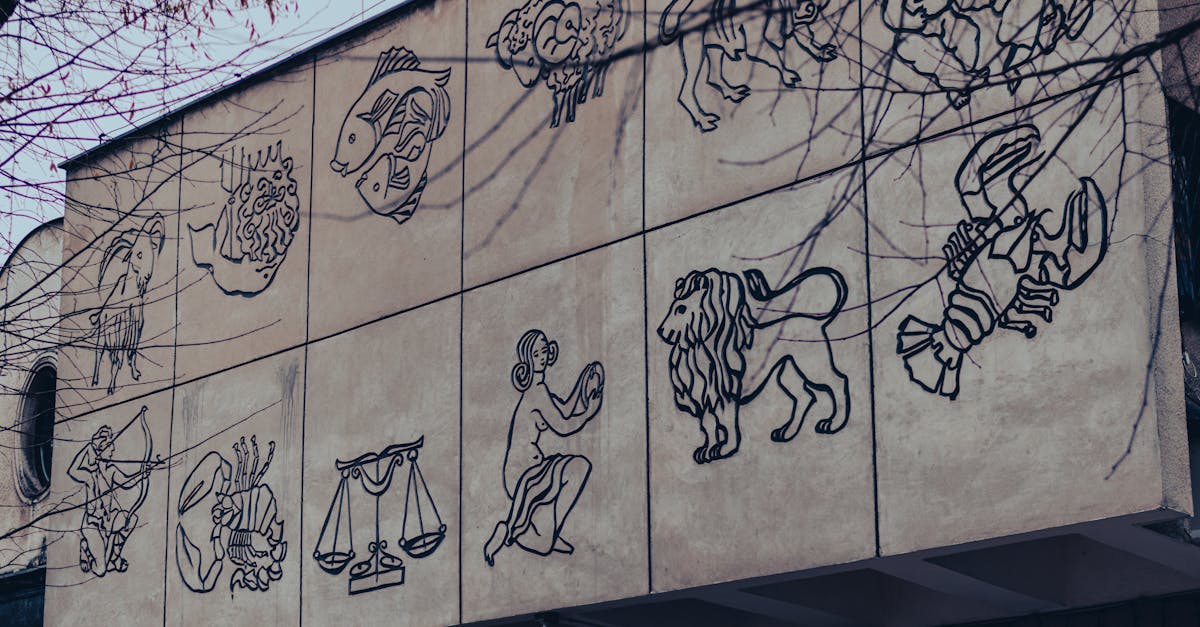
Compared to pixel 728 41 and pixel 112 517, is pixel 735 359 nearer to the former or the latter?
pixel 728 41

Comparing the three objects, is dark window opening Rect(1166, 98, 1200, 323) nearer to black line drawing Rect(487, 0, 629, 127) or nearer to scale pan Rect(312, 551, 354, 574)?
black line drawing Rect(487, 0, 629, 127)

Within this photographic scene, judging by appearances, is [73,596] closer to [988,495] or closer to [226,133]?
[226,133]

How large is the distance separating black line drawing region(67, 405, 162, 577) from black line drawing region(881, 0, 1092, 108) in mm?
6938

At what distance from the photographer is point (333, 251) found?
1142cm

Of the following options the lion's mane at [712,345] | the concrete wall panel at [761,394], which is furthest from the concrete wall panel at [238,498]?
the lion's mane at [712,345]

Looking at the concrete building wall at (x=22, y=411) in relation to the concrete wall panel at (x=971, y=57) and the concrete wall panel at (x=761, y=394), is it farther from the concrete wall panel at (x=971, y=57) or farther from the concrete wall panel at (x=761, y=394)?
the concrete wall panel at (x=971, y=57)

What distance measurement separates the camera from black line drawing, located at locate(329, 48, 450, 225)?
11.0 metres

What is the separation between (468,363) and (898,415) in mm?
3268

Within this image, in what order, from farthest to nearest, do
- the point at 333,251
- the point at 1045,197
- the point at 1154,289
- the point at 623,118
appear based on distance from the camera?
1. the point at 333,251
2. the point at 623,118
3. the point at 1045,197
4. the point at 1154,289

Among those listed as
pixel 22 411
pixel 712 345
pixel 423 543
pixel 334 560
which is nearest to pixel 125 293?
pixel 22 411

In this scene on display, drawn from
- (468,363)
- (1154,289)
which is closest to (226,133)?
(468,363)

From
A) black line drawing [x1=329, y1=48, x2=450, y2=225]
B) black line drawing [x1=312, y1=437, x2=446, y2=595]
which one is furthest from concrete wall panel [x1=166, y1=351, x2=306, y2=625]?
black line drawing [x1=329, y1=48, x2=450, y2=225]

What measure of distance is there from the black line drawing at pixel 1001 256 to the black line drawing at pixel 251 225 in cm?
550

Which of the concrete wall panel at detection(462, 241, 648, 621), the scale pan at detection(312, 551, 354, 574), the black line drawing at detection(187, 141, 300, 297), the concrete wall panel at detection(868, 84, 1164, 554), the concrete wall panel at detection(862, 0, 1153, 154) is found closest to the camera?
the concrete wall panel at detection(868, 84, 1164, 554)
